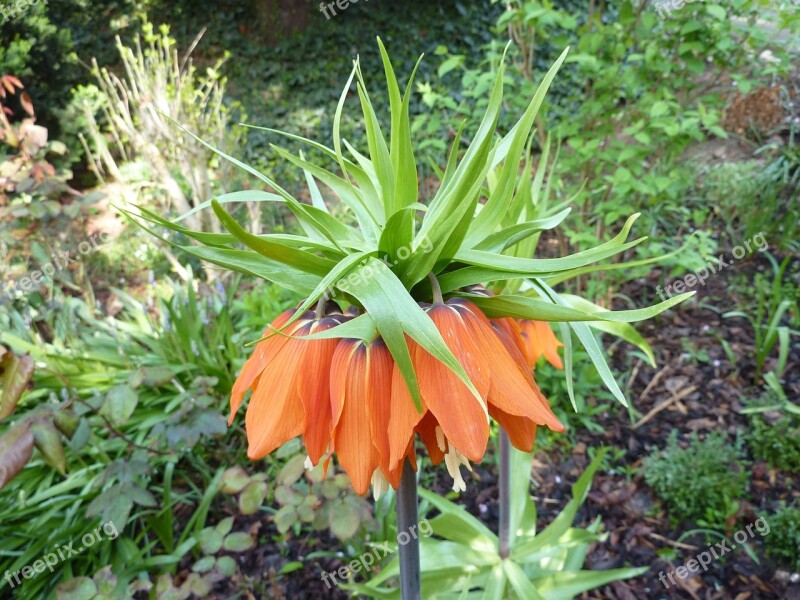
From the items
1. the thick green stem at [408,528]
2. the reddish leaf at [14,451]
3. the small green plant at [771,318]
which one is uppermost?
the reddish leaf at [14,451]

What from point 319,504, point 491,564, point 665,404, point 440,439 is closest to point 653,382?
point 665,404

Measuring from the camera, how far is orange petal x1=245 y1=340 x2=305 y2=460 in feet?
1.96

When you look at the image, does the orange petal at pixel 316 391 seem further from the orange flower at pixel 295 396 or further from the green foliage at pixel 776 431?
the green foliage at pixel 776 431

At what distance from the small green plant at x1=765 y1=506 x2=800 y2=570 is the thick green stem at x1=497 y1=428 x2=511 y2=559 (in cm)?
108

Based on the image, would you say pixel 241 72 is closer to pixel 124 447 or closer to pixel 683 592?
pixel 124 447

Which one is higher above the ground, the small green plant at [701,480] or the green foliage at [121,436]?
the green foliage at [121,436]

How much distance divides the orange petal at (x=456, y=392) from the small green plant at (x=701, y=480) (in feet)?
5.89

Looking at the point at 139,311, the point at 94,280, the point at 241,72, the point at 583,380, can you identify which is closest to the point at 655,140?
the point at 583,380

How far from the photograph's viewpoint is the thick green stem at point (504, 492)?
1.24 m

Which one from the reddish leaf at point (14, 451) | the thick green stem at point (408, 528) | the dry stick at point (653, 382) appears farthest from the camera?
the dry stick at point (653, 382)

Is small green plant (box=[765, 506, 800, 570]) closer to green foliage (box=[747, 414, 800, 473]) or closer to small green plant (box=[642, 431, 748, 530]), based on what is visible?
small green plant (box=[642, 431, 748, 530])

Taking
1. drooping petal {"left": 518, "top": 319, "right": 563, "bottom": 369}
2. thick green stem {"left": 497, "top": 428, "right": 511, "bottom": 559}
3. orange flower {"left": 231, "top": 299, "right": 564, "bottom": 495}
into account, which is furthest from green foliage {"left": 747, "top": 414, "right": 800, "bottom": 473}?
orange flower {"left": 231, "top": 299, "right": 564, "bottom": 495}

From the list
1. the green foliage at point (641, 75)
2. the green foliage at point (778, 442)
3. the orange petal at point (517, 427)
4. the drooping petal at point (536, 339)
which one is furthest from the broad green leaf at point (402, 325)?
the green foliage at point (778, 442)

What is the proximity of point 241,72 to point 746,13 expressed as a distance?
5.62 m
